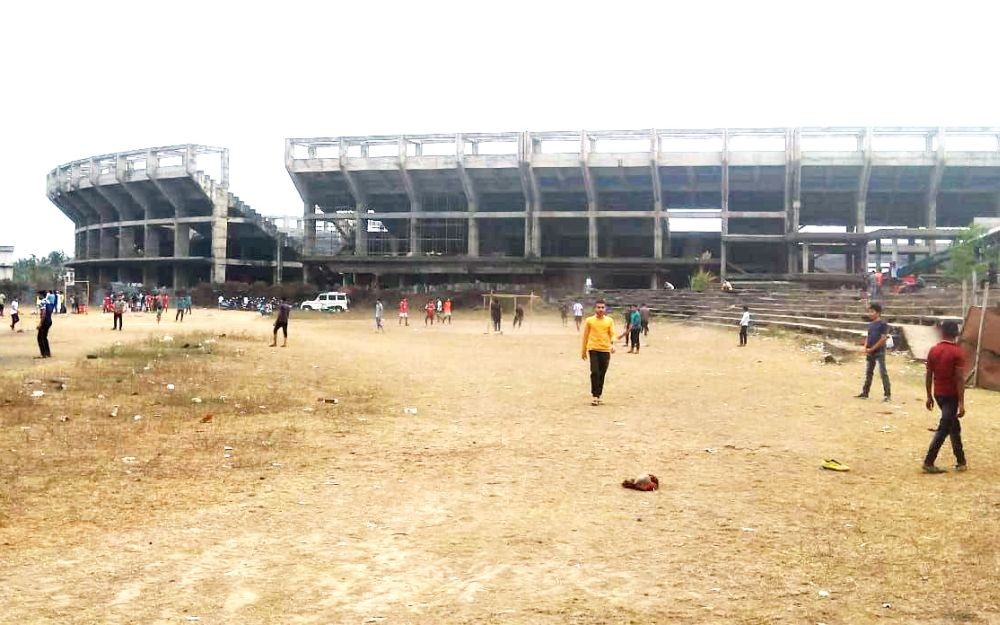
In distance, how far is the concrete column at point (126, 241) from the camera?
210 feet

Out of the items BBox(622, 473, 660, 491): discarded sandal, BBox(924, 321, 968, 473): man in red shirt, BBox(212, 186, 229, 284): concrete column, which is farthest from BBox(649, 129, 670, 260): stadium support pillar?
BBox(622, 473, 660, 491): discarded sandal

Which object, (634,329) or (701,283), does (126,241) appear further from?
(634,329)

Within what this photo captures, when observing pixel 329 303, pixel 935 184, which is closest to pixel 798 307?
pixel 935 184

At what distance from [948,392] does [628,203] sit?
50.9m

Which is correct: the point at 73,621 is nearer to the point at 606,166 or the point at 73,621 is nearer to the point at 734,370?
the point at 734,370

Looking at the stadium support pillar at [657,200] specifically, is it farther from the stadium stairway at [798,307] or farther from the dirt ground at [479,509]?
the dirt ground at [479,509]

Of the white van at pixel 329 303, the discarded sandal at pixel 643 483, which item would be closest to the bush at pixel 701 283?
the white van at pixel 329 303

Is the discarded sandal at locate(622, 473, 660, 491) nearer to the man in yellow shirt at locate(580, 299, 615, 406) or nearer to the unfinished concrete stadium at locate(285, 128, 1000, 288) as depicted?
the man in yellow shirt at locate(580, 299, 615, 406)

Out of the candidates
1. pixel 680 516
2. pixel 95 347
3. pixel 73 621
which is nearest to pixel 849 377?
pixel 680 516

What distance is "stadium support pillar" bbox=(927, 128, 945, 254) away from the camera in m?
46.5

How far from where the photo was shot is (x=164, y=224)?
60.7m

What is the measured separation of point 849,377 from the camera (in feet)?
50.4

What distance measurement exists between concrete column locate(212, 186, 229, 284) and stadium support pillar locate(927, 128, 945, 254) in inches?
1896

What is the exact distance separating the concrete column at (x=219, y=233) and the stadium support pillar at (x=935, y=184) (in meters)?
48.1
